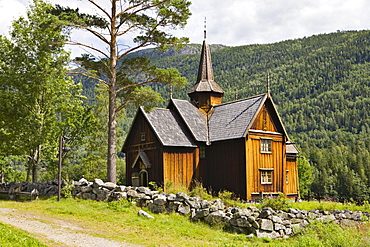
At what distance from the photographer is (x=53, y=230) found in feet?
43.6

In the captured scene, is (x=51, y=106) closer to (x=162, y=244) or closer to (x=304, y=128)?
(x=162, y=244)

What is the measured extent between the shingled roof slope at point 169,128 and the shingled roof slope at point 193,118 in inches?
19.8

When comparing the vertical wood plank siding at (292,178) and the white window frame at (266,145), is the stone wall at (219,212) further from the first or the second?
the vertical wood plank siding at (292,178)

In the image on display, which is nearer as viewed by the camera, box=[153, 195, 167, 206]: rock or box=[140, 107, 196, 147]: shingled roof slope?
box=[153, 195, 167, 206]: rock

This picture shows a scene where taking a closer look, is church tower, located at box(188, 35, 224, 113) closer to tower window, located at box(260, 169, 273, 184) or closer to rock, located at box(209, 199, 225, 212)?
tower window, located at box(260, 169, 273, 184)

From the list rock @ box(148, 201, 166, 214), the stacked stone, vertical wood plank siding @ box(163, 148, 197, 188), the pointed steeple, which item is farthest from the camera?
the pointed steeple

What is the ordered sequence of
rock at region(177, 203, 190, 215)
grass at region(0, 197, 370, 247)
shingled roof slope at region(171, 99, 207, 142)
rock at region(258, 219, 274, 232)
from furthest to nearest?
shingled roof slope at region(171, 99, 207, 142) → rock at region(177, 203, 190, 215) → rock at region(258, 219, 274, 232) → grass at region(0, 197, 370, 247)

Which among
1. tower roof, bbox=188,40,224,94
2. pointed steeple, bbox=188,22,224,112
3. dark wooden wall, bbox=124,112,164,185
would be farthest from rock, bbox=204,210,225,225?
tower roof, bbox=188,40,224,94

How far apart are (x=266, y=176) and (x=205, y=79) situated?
1135 cm

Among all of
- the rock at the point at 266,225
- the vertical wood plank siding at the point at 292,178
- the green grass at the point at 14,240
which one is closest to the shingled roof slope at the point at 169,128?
the vertical wood plank siding at the point at 292,178

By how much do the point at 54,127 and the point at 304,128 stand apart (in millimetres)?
161534

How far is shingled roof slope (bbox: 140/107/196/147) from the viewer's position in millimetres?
28406

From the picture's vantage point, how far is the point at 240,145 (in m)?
28.0

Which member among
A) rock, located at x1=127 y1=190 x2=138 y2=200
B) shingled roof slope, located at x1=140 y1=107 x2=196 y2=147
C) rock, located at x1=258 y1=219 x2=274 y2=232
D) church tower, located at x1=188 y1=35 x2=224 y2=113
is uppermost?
church tower, located at x1=188 y1=35 x2=224 y2=113
